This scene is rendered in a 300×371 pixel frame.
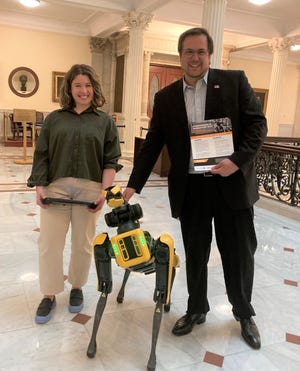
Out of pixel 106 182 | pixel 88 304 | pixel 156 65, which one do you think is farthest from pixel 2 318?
pixel 156 65

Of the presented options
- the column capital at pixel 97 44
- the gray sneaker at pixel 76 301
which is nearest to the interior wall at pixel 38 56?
the column capital at pixel 97 44

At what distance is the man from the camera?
205cm

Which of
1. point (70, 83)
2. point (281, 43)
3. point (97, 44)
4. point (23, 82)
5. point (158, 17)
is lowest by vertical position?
point (70, 83)

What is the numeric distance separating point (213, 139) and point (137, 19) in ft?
30.0

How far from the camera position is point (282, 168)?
20.3 ft

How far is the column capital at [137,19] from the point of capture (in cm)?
998

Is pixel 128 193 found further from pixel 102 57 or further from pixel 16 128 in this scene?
pixel 102 57

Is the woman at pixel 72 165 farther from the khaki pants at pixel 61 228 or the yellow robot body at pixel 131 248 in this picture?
the yellow robot body at pixel 131 248

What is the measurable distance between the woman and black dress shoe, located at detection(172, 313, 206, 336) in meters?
0.84

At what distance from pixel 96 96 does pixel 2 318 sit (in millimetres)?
1655

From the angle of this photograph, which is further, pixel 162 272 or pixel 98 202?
pixel 98 202

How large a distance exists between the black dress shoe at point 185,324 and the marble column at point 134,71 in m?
9.03

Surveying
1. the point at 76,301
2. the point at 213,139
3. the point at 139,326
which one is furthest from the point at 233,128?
the point at 76,301

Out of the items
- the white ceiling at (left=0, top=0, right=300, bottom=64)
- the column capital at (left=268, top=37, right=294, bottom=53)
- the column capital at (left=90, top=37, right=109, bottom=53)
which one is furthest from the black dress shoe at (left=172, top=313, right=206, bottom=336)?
the column capital at (left=90, top=37, right=109, bottom=53)
